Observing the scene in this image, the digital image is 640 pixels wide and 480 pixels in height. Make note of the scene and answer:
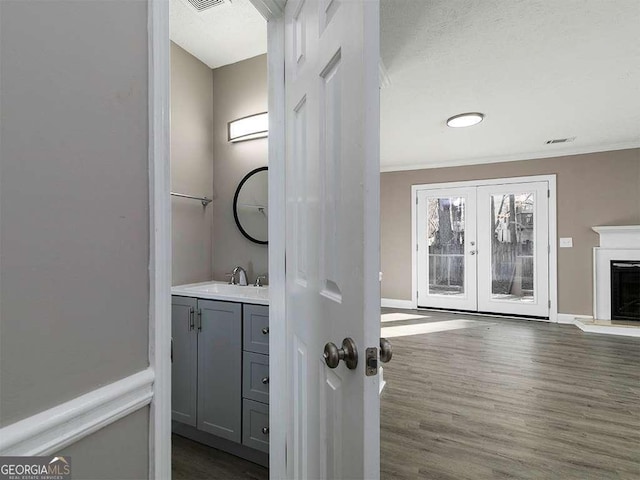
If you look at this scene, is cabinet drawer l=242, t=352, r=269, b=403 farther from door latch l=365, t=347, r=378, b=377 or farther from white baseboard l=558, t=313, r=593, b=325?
white baseboard l=558, t=313, r=593, b=325

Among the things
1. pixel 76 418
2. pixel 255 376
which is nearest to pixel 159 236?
pixel 76 418

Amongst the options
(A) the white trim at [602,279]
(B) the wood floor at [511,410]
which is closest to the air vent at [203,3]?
(B) the wood floor at [511,410]

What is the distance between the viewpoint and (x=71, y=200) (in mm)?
612

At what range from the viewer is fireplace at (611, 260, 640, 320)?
4449mm

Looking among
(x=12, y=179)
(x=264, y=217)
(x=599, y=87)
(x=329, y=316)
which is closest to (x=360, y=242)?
(x=329, y=316)

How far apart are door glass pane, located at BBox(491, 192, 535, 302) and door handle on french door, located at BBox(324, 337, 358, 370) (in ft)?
17.4

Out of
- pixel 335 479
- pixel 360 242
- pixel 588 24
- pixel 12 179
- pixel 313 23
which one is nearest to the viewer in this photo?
pixel 12 179

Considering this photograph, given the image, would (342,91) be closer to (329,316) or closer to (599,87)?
(329,316)

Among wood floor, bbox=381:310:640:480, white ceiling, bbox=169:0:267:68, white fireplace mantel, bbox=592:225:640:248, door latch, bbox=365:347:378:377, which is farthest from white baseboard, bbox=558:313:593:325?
door latch, bbox=365:347:378:377

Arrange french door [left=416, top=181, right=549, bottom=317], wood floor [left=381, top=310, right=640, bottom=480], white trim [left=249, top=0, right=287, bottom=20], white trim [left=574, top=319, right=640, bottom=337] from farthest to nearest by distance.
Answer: french door [left=416, top=181, right=549, bottom=317] → white trim [left=574, top=319, right=640, bottom=337] → wood floor [left=381, top=310, right=640, bottom=480] → white trim [left=249, top=0, right=287, bottom=20]

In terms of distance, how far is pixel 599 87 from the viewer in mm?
2852

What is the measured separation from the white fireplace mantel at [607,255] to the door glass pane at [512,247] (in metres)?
0.77

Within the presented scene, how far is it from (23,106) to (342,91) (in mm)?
605

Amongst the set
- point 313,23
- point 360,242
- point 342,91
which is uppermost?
point 313,23
